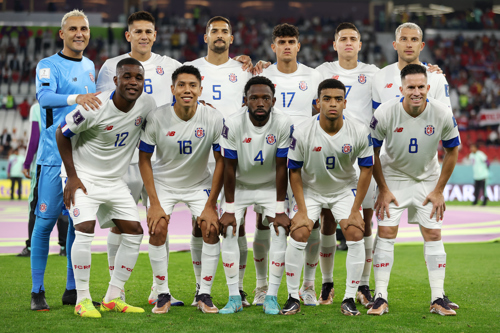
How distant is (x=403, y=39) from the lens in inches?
230

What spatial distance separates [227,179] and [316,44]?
91.0 feet

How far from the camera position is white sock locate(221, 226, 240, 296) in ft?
16.7

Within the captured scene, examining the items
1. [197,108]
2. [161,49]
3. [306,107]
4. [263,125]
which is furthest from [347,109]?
[161,49]

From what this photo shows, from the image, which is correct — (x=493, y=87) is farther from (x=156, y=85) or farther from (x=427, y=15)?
(x=156, y=85)

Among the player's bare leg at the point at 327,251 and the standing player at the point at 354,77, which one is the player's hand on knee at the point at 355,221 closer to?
the player's bare leg at the point at 327,251

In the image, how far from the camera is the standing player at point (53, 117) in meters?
5.20

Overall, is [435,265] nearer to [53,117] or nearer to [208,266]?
[208,266]

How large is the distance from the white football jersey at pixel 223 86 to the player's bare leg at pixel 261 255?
1380 mm

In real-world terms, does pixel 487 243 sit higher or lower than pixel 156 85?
lower

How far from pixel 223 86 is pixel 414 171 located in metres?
2.36

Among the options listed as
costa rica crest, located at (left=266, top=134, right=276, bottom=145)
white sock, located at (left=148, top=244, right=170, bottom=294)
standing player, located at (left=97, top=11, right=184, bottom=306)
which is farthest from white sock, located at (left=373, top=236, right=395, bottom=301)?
standing player, located at (left=97, top=11, right=184, bottom=306)

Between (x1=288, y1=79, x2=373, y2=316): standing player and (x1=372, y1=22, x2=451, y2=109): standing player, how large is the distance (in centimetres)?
102

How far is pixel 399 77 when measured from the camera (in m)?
5.90

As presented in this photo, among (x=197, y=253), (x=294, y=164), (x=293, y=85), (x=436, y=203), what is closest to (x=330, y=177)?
(x=294, y=164)
